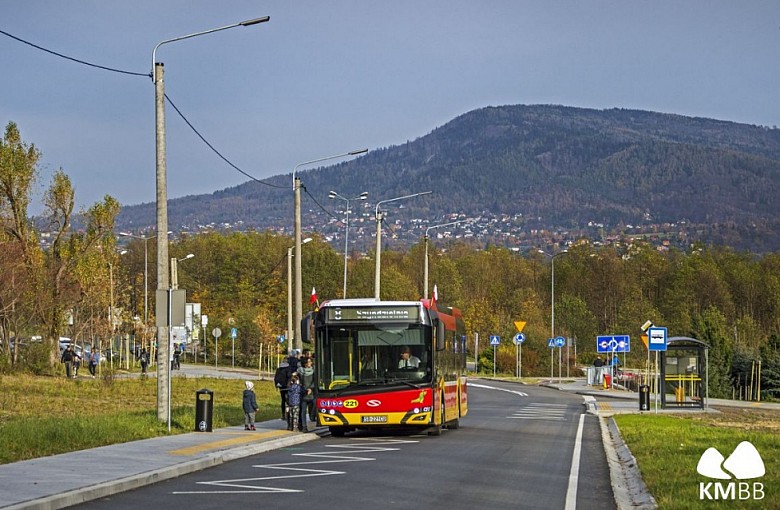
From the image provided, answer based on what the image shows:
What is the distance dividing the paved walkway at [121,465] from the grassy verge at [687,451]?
88.6 inches

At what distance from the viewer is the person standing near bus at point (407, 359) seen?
2625cm

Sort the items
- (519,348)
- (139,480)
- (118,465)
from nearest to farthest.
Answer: (139,480), (118,465), (519,348)

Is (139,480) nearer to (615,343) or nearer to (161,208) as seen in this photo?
(161,208)

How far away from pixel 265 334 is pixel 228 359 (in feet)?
20.7

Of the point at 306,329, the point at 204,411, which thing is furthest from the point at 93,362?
the point at 306,329

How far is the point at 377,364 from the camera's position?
26375mm

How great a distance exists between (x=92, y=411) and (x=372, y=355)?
8550mm

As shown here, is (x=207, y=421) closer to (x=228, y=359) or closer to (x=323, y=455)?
(x=323, y=455)

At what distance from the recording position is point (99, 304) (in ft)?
217

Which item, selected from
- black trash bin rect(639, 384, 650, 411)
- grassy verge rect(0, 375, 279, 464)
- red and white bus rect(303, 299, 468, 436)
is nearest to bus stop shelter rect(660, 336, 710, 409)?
black trash bin rect(639, 384, 650, 411)

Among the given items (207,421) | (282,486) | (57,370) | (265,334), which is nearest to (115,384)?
(57,370)

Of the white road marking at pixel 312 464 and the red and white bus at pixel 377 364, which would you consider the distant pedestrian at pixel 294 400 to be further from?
the white road marking at pixel 312 464

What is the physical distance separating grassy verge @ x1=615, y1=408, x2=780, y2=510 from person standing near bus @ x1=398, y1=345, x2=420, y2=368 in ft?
15.4

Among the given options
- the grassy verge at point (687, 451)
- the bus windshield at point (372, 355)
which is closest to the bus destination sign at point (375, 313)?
the bus windshield at point (372, 355)
